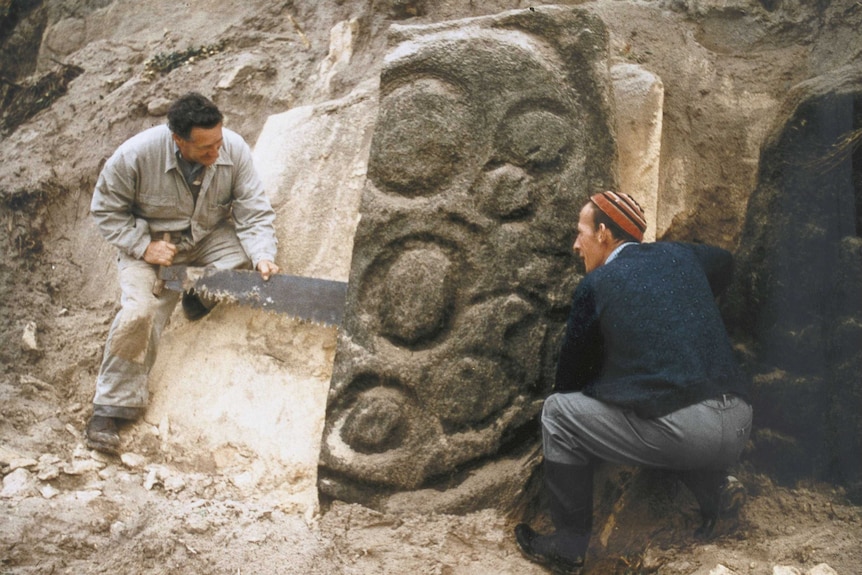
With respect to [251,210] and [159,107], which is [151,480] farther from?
[159,107]

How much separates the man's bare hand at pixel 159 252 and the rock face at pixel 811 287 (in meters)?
2.45

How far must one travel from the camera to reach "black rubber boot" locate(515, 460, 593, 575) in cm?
271

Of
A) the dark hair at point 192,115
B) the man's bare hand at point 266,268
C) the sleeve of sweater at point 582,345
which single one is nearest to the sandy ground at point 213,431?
the man's bare hand at point 266,268

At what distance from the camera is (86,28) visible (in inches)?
223

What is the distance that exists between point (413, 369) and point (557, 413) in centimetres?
59

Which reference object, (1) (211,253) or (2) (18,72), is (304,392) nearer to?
(1) (211,253)

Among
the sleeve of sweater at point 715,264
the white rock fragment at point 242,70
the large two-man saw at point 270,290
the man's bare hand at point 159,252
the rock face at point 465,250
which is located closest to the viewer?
the sleeve of sweater at point 715,264

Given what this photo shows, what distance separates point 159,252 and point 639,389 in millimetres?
2252

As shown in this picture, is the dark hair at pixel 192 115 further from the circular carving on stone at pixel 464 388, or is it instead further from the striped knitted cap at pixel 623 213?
the striped knitted cap at pixel 623 213

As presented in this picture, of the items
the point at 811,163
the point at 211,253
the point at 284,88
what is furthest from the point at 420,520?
the point at 284,88

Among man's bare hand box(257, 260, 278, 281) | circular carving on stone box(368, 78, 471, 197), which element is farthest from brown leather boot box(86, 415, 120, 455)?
circular carving on stone box(368, 78, 471, 197)

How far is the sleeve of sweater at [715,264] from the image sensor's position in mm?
2936

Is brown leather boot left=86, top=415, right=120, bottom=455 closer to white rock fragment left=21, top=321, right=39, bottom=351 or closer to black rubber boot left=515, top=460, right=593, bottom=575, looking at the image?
white rock fragment left=21, top=321, right=39, bottom=351

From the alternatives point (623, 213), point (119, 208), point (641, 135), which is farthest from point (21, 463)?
point (641, 135)
